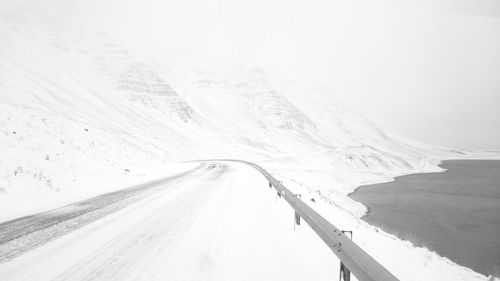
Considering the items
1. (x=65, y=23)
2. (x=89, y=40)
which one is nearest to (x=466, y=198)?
(x=89, y=40)

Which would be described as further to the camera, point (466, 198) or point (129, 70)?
point (129, 70)

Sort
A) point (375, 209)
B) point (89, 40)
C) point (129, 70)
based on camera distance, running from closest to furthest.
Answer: point (375, 209) → point (129, 70) → point (89, 40)

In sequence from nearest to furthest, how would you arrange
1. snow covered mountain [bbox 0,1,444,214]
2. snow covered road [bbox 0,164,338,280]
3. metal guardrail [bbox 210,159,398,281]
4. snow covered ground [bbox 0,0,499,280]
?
1. metal guardrail [bbox 210,159,398,281]
2. snow covered road [bbox 0,164,338,280]
3. snow covered ground [bbox 0,0,499,280]
4. snow covered mountain [bbox 0,1,444,214]

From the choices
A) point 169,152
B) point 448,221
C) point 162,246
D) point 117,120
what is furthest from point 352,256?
point 117,120

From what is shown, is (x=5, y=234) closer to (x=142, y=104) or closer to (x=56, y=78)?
(x=56, y=78)

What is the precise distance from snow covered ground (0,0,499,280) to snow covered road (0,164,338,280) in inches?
1.6

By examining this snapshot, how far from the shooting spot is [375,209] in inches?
1185

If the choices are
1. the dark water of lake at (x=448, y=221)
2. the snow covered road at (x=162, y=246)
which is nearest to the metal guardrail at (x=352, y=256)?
the snow covered road at (x=162, y=246)

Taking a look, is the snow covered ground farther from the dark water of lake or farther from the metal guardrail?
the dark water of lake

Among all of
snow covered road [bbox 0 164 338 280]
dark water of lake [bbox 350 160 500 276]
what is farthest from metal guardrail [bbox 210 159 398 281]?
dark water of lake [bbox 350 160 500 276]

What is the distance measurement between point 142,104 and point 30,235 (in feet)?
326

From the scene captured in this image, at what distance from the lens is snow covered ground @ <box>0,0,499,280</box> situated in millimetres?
5516

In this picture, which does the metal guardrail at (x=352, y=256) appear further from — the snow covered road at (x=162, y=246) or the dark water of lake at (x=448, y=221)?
the dark water of lake at (x=448, y=221)

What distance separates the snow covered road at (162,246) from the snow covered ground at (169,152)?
0.04m
